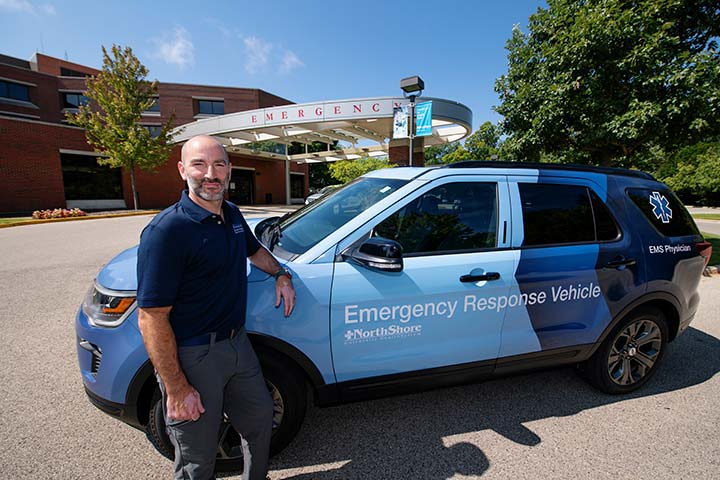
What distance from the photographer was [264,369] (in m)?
1.96

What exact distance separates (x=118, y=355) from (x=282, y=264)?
974 millimetres

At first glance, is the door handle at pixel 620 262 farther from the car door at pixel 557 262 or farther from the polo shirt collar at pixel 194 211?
the polo shirt collar at pixel 194 211

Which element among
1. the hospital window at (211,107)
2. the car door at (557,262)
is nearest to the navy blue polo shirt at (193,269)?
the car door at (557,262)

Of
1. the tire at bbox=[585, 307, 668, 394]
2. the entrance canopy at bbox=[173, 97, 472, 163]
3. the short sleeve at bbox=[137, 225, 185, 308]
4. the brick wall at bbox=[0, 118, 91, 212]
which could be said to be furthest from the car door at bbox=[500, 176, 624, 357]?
the brick wall at bbox=[0, 118, 91, 212]

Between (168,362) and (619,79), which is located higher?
(619,79)

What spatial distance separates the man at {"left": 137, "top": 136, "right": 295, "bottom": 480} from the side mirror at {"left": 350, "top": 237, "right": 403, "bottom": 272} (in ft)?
2.23

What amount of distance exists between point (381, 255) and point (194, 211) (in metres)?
0.97

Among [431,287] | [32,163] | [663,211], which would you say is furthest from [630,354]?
[32,163]

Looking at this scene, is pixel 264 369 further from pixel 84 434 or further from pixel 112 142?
pixel 112 142

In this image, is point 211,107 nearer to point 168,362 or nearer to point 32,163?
point 32,163

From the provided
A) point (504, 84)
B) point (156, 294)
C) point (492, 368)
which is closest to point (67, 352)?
point (156, 294)

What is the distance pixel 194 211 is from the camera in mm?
1399

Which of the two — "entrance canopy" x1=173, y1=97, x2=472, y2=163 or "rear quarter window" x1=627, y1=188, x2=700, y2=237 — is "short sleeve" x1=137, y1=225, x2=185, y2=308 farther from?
"entrance canopy" x1=173, y1=97, x2=472, y2=163

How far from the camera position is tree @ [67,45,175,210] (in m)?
17.9
